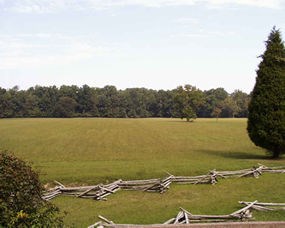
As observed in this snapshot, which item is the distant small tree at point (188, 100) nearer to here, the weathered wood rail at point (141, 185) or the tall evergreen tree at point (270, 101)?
the tall evergreen tree at point (270, 101)

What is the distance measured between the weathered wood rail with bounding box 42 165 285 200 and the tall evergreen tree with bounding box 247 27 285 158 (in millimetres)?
6010

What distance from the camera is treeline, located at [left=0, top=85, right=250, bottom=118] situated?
154m

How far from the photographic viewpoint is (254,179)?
71.3 feet

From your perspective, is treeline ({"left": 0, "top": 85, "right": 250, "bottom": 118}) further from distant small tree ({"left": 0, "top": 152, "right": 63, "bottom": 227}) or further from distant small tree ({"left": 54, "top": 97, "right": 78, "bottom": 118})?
distant small tree ({"left": 0, "top": 152, "right": 63, "bottom": 227})

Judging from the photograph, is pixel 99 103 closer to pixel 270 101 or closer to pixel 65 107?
pixel 65 107

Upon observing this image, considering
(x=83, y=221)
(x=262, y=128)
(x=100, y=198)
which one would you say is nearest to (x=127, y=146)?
(x=262, y=128)

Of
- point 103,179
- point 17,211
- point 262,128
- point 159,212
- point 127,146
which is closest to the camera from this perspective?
point 17,211

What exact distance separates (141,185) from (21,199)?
1092cm

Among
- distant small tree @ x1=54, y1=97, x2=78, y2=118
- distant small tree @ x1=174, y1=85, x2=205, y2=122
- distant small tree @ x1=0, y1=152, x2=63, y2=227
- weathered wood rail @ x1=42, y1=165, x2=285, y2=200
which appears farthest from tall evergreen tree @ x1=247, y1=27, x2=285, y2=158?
distant small tree @ x1=54, y1=97, x2=78, y2=118

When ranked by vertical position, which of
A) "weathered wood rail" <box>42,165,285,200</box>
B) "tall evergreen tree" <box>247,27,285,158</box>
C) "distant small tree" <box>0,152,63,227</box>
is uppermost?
"tall evergreen tree" <box>247,27,285,158</box>

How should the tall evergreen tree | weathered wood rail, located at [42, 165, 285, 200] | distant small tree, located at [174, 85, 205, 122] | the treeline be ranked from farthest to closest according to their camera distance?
the treeline → distant small tree, located at [174, 85, 205, 122] → the tall evergreen tree → weathered wood rail, located at [42, 165, 285, 200]

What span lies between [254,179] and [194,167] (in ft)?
10.6

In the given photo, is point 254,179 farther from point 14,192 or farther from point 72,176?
point 14,192

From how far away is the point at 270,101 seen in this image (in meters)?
28.3
